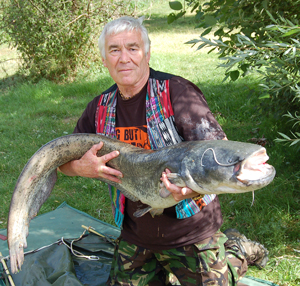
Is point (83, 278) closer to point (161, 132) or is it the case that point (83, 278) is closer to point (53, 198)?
point (53, 198)

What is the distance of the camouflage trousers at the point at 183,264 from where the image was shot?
8.06 feet

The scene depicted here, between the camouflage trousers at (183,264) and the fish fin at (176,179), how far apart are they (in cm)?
73

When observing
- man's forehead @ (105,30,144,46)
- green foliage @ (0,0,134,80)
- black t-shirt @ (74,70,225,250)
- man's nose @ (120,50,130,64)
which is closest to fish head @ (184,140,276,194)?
black t-shirt @ (74,70,225,250)

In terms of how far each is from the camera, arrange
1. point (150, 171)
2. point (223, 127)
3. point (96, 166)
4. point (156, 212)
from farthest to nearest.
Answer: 1. point (223, 127)
2. point (96, 166)
3. point (156, 212)
4. point (150, 171)

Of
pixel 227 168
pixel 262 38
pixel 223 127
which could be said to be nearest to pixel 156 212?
pixel 227 168

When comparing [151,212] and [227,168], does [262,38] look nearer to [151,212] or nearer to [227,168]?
[151,212]

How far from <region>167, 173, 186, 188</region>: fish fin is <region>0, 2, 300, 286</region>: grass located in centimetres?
180

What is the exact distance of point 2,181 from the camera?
5020 millimetres

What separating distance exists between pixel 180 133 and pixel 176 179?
0.50 metres

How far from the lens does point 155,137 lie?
2430 mm

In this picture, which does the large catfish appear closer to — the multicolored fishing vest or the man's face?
the multicolored fishing vest

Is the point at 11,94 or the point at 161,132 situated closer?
the point at 161,132

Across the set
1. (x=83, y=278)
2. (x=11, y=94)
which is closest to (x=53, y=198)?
(x=83, y=278)

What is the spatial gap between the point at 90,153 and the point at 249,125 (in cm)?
402
